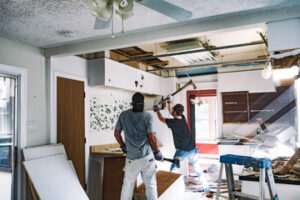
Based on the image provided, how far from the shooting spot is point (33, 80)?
3.25 meters

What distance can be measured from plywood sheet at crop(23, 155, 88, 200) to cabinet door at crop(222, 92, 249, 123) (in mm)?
3887

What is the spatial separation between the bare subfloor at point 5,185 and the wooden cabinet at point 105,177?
4.05ft

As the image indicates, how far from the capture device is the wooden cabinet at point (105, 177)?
3773 mm

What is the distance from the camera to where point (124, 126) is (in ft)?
Result: 10.8

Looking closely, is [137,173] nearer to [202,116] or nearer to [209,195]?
[209,195]

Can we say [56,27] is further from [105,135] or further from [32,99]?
[105,135]

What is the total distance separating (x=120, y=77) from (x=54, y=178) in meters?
2.08

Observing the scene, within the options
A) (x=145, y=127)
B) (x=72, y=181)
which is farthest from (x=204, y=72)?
(x=72, y=181)

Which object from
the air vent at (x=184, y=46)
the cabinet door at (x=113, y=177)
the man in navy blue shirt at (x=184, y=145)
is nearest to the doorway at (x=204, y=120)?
the man in navy blue shirt at (x=184, y=145)

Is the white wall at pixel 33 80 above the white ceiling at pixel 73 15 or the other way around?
the other way around

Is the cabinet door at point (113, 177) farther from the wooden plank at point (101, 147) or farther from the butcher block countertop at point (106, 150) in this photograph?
the wooden plank at point (101, 147)

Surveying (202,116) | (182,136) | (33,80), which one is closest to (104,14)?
(33,80)

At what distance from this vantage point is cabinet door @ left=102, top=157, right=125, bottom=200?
12.3 feet

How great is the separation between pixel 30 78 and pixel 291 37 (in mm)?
3230
